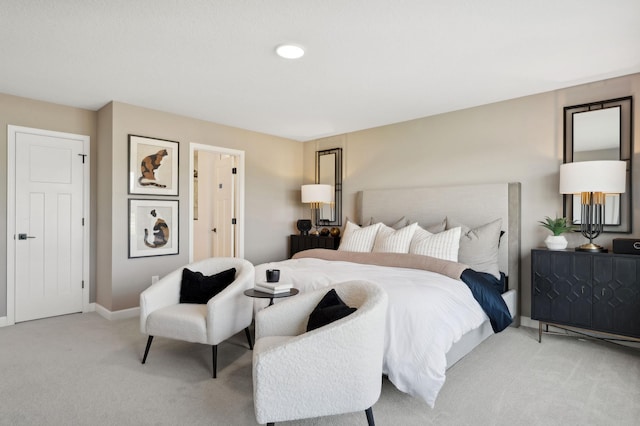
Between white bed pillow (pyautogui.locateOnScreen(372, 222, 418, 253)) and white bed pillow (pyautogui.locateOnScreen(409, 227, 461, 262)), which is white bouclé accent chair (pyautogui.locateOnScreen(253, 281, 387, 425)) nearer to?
white bed pillow (pyautogui.locateOnScreen(409, 227, 461, 262))

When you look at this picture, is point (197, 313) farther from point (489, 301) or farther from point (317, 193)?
point (317, 193)

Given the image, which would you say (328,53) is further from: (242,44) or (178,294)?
(178,294)

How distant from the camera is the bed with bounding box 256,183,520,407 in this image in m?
2.20

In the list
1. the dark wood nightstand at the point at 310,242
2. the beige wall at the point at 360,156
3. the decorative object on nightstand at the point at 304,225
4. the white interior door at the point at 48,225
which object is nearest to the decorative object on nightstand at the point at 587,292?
the beige wall at the point at 360,156

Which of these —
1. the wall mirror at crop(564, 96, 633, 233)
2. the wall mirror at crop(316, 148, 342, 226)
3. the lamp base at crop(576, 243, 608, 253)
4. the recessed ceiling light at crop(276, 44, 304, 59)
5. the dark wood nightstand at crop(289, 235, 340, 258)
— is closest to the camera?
the recessed ceiling light at crop(276, 44, 304, 59)

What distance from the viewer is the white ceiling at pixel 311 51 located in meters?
2.26

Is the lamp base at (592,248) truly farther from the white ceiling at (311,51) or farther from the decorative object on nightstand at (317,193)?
the decorative object on nightstand at (317,193)

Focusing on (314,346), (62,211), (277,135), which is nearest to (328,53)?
(314,346)

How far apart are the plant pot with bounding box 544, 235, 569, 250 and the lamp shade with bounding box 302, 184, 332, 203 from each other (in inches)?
113

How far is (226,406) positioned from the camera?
2.21m

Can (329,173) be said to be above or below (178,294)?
above

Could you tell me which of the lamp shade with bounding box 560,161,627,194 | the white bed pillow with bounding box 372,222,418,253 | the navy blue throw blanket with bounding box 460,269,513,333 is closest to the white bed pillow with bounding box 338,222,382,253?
the white bed pillow with bounding box 372,222,418,253

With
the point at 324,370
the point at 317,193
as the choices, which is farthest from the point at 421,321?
the point at 317,193

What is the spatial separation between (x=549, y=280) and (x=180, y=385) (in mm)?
3169
